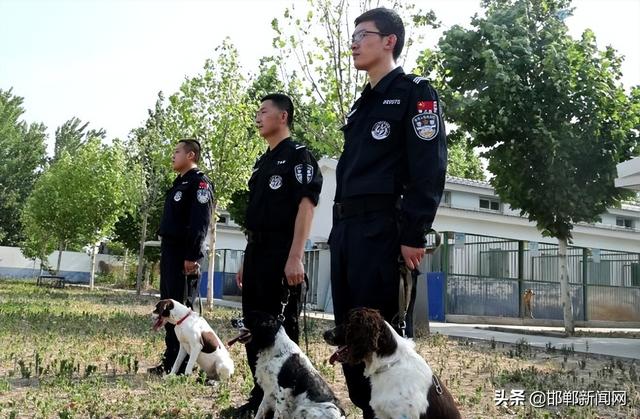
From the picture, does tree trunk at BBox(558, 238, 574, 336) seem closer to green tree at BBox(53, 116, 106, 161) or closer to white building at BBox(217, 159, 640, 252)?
white building at BBox(217, 159, 640, 252)

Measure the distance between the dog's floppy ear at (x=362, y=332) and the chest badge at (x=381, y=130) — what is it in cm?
93

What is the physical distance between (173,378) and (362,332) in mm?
3719

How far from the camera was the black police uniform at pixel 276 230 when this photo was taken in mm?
4945

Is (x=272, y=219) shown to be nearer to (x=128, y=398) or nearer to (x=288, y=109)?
(x=288, y=109)

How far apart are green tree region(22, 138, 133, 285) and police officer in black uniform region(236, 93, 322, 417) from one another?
28297 millimetres

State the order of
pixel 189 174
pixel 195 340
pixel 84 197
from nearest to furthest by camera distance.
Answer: pixel 195 340, pixel 189 174, pixel 84 197

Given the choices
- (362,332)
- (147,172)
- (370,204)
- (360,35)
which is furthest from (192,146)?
(147,172)

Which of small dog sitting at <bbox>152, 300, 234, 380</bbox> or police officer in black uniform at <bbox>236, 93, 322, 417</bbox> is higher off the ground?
police officer in black uniform at <bbox>236, 93, 322, 417</bbox>

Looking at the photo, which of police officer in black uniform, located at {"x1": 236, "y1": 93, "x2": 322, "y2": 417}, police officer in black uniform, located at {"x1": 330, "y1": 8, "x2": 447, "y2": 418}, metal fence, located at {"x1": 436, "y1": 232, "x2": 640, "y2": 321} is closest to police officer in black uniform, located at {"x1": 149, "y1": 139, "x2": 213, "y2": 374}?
police officer in black uniform, located at {"x1": 236, "y1": 93, "x2": 322, "y2": 417}

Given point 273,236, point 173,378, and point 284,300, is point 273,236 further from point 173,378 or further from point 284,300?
point 173,378

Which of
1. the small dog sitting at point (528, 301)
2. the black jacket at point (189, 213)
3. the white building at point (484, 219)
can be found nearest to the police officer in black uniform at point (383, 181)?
the black jacket at point (189, 213)

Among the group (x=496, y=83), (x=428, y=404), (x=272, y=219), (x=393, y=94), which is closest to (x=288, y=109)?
(x=272, y=219)

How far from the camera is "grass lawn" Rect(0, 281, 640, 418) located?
5.60m

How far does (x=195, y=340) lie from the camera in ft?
21.9
